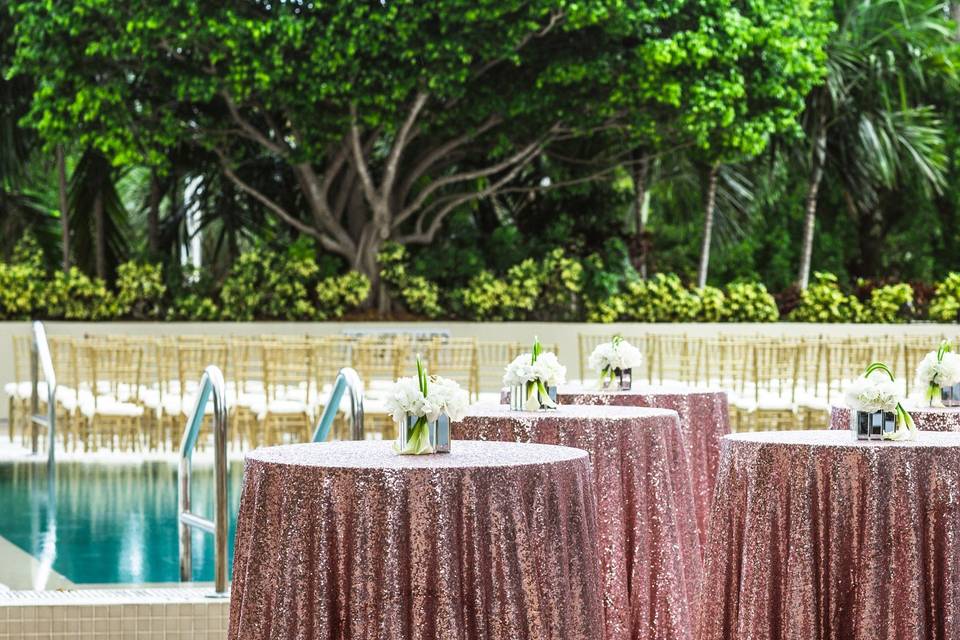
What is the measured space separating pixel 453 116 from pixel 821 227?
9.85 metres

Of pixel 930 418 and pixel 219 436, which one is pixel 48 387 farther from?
pixel 930 418

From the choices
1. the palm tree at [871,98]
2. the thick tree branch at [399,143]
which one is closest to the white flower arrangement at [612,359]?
the thick tree branch at [399,143]

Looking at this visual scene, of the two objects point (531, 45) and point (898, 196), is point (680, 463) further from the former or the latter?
point (898, 196)

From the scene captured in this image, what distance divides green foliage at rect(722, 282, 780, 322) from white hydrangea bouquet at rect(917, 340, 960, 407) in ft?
38.3

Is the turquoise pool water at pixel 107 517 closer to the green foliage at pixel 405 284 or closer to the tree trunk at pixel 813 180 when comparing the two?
the green foliage at pixel 405 284

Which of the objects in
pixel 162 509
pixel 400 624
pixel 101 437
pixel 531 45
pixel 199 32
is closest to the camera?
pixel 400 624

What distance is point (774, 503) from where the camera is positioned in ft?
13.2

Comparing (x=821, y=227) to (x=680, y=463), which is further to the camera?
(x=821, y=227)

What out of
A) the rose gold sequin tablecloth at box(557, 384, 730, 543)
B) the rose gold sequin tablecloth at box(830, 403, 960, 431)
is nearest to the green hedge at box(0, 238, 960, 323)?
the rose gold sequin tablecloth at box(557, 384, 730, 543)

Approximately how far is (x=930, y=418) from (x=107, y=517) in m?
→ 4.60

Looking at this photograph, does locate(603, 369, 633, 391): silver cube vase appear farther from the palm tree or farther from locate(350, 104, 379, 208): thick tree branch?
the palm tree

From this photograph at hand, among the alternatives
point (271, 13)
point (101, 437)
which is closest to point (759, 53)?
point (271, 13)

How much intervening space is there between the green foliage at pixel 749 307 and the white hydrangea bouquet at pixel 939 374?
1167cm

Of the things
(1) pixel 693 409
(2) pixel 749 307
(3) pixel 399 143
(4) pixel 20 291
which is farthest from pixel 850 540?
(4) pixel 20 291
